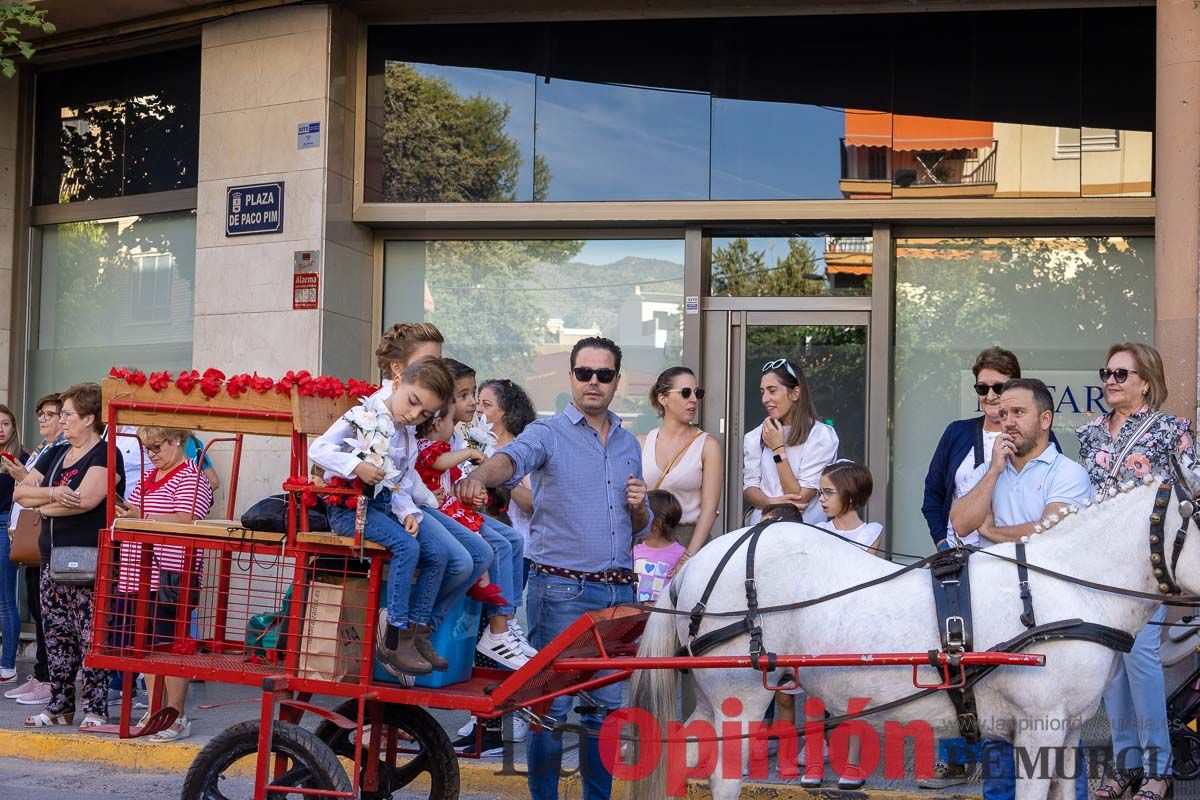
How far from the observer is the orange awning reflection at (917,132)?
31.7 feet

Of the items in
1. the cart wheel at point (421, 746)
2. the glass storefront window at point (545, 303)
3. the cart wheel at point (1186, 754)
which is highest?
the glass storefront window at point (545, 303)

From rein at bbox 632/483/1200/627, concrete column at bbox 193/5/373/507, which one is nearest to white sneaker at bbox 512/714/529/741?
concrete column at bbox 193/5/373/507

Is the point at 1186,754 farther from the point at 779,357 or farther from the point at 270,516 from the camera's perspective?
the point at 270,516

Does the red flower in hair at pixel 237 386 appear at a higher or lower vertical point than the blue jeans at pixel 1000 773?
higher

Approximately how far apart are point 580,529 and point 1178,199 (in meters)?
4.42

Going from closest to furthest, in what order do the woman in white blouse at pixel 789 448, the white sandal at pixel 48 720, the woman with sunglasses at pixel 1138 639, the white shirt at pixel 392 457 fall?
1. the white shirt at pixel 392 457
2. the woman with sunglasses at pixel 1138 639
3. the woman in white blouse at pixel 789 448
4. the white sandal at pixel 48 720

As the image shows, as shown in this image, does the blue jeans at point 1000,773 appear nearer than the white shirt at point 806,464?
Yes

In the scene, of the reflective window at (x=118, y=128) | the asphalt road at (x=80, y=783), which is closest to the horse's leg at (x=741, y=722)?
the asphalt road at (x=80, y=783)

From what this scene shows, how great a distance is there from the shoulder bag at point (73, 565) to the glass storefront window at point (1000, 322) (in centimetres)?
567

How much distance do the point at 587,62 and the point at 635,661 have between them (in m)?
6.64

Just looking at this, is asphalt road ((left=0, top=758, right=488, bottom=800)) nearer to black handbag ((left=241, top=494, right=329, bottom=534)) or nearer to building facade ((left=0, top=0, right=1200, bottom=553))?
black handbag ((left=241, top=494, right=329, bottom=534))

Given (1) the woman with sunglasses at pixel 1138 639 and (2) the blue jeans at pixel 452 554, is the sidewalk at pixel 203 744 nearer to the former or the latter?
(1) the woman with sunglasses at pixel 1138 639

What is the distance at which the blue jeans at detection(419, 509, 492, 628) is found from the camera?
511 cm

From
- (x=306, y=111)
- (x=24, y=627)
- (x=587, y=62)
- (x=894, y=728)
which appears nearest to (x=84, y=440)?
(x=306, y=111)
